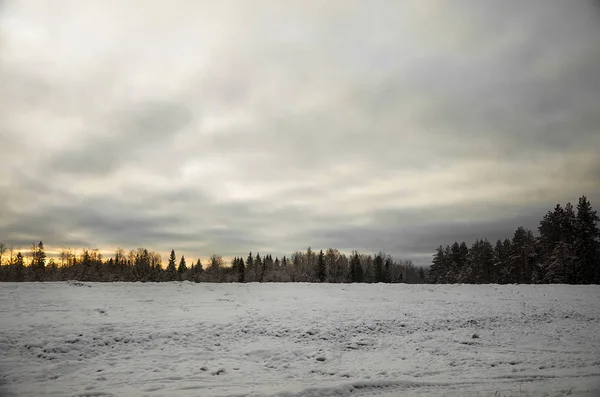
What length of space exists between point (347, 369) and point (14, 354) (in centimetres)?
1261

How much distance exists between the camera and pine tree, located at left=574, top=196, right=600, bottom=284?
152 feet

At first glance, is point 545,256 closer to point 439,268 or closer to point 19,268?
point 439,268

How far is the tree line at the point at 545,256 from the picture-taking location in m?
46.9

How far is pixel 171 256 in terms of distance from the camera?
111688mm

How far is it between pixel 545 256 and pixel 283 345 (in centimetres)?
6015

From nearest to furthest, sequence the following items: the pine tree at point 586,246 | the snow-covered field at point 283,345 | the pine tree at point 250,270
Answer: the snow-covered field at point 283,345 → the pine tree at point 586,246 → the pine tree at point 250,270

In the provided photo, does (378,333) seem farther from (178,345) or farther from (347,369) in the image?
(178,345)

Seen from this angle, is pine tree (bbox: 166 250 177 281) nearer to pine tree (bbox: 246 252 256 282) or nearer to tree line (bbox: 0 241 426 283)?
tree line (bbox: 0 241 426 283)

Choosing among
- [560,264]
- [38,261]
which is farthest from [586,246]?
[38,261]

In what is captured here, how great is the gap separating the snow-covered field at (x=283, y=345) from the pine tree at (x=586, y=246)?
1092 inches

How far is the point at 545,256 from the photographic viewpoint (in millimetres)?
55125

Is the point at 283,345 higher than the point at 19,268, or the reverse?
the point at 283,345

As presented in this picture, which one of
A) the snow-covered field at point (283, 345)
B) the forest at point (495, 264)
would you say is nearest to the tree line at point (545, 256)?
the forest at point (495, 264)

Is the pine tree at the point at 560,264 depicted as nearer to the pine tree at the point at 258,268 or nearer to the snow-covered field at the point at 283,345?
the snow-covered field at the point at 283,345
